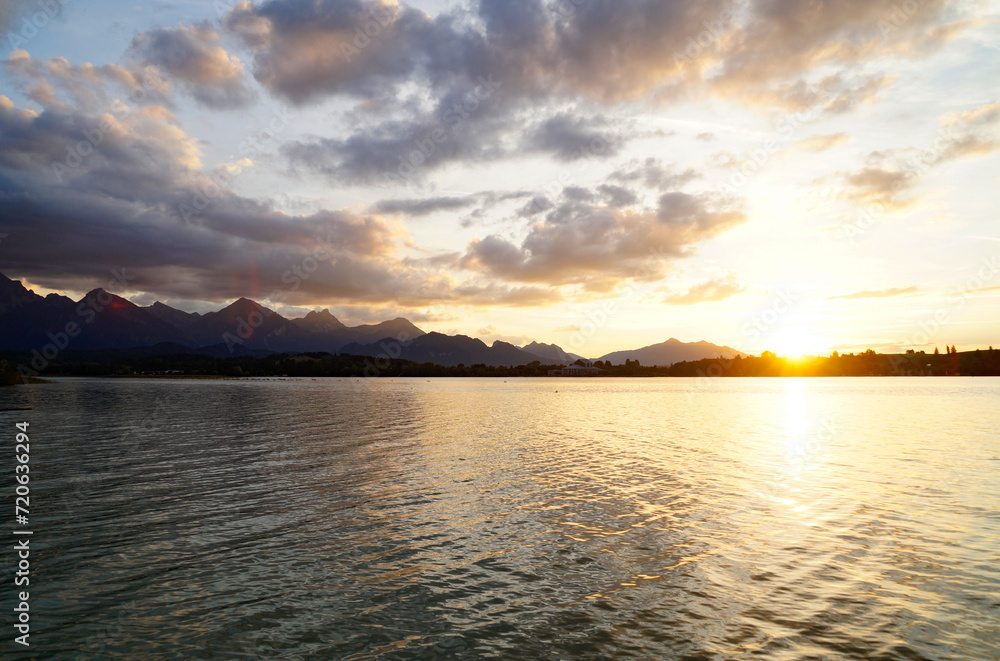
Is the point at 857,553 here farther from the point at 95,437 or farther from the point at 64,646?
the point at 95,437

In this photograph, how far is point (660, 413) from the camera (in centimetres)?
9788

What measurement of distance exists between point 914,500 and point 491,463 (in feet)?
96.2

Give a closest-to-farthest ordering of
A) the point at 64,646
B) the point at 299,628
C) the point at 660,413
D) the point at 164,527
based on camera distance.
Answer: the point at 64,646
the point at 299,628
the point at 164,527
the point at 660,413

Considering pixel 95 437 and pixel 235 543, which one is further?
pixel 95 437

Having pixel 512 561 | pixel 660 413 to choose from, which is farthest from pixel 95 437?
pixel 660 413

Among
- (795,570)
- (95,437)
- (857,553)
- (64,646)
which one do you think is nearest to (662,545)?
(795,570)

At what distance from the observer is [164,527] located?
2444 centimetres

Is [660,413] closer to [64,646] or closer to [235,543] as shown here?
[235,543]

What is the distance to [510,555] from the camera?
21.1 metres

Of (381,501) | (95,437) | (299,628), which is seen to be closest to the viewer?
(299,628)

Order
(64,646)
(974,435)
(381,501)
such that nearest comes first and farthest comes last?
(64,646) < (381,501) < (974,435)

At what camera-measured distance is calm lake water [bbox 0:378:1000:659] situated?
14.4m

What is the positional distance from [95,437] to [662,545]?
63625mm

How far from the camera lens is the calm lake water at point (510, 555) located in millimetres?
14406
